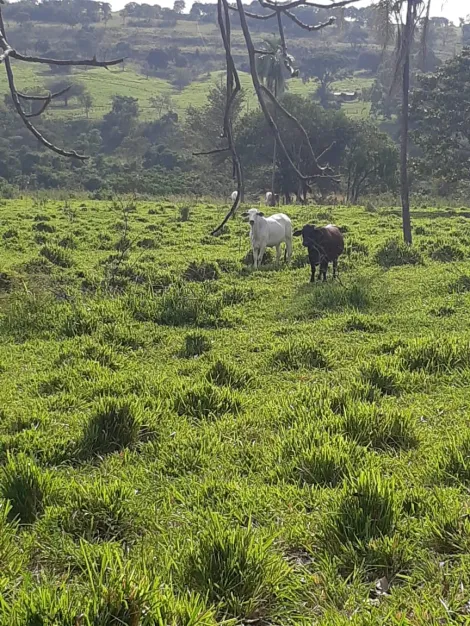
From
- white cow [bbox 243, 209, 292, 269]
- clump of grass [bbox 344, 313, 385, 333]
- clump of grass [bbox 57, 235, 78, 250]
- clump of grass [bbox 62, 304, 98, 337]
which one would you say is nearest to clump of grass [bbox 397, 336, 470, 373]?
clump of grass [bbox 344, 313, 385, 333]

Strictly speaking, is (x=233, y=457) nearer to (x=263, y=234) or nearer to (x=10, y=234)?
(x=263, y=234)

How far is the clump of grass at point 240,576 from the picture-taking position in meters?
2.46

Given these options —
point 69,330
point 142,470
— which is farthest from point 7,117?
point 142,470

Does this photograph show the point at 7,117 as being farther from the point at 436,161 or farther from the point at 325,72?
the point at 325,72

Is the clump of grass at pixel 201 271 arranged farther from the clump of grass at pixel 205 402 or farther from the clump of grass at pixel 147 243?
the clump of grass at pixel 205 402

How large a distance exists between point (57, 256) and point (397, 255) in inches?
287

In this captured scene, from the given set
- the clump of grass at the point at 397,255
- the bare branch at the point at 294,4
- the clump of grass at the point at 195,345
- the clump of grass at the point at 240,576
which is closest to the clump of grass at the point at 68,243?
the clump of grass at the point at 397,255

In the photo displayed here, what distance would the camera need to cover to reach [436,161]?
30.5m

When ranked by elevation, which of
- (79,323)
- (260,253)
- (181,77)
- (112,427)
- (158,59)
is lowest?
(260,253)

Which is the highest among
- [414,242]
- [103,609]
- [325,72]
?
[325,72]

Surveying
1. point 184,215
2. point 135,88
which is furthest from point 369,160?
point 135,88

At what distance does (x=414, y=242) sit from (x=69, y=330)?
10.4 meters

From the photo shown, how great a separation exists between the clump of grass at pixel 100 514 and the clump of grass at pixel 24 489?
20 centimetres

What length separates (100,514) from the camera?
3.20 meters
